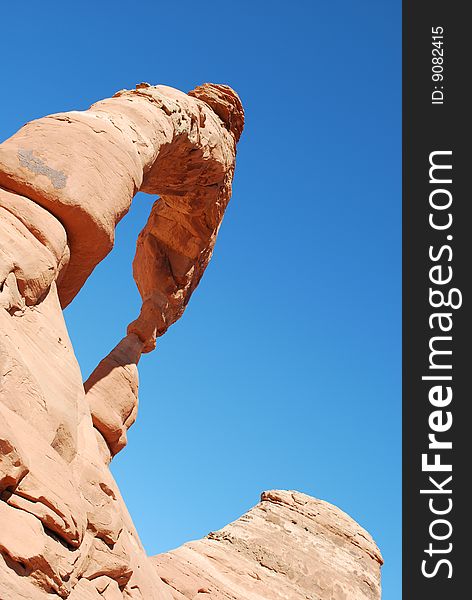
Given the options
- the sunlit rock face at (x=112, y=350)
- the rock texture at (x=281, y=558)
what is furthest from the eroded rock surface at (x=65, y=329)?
the rock texture at (x=281, y=558)

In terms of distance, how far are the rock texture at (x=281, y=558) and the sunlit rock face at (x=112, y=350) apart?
44 mm

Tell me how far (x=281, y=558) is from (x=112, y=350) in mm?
6020

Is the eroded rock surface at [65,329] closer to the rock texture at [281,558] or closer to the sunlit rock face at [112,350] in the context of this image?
the sunlit rock face at [112,350]

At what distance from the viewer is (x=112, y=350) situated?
11.8 meters

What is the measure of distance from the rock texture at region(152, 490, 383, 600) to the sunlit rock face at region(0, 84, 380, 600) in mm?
44

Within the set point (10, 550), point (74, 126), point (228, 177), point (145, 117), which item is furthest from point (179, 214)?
point (10, 550)

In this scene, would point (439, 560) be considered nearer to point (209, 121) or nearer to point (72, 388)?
point (72, 388)

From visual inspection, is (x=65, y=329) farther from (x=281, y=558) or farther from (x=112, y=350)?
(x=281, y=558)

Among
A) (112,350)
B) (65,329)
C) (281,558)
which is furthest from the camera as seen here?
(281,558)

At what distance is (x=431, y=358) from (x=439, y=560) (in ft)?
8.59

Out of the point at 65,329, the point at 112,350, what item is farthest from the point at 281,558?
the point at 65,329

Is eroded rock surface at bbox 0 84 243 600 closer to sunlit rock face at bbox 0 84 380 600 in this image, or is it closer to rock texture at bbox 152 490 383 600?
sunlit rock face at bbox 0 84 380 600

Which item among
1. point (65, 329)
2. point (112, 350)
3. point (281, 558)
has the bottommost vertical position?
point (281, 558)

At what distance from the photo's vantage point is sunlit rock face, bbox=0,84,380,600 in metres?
6.58
